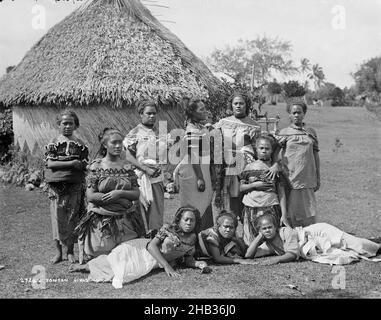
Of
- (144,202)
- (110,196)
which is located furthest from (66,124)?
(144,202)

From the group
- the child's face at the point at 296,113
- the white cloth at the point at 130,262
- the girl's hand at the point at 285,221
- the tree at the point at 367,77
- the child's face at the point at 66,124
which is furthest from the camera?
the tree at the point at 367,77

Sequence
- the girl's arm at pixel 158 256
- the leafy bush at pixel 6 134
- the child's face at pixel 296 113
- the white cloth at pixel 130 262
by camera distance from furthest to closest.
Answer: the leafy bush at pixel 6 134
the child's face at pixel 296 113
the girl's arm at pixel 158 256
the white cloth at pixel 130 262

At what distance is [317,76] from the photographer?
51000mm

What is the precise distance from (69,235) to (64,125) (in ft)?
3.48

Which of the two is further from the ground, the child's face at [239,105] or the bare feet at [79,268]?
the child's face at [239,105]

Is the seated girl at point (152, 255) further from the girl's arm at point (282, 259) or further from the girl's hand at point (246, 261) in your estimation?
the girl's arm at point (282, 259)

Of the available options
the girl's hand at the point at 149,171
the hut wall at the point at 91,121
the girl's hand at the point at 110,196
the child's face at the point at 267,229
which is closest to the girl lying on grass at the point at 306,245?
the child's face at the point at 267,229

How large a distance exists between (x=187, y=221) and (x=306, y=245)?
1208mm

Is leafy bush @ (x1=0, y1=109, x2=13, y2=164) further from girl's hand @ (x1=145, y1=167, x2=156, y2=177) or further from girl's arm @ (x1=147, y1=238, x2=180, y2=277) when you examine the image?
girl's arm @ (x1=147, y1=238, x2=180, y2=277)

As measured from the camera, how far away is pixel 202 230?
16.4 ft

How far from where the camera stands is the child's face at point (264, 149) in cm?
490
